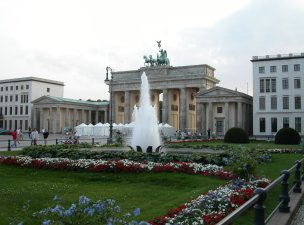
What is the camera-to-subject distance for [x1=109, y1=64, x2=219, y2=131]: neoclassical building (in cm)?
8600

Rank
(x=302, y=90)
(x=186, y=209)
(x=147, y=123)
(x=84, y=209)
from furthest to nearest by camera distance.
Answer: (x=302, y=90), (x=147, y=123), (x=186, y=209), (x=84, y=209)

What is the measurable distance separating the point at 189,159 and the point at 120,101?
273 ft

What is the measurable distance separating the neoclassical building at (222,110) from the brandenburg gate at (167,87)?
18.9 ft

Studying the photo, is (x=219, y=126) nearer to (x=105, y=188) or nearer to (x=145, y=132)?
(x=145, y=132)

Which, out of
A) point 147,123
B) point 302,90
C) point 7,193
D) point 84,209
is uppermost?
point 302,90

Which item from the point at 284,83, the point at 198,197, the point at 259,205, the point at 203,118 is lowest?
the point at 198,197

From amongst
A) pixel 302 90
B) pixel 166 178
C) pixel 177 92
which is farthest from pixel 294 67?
pixel 166 178

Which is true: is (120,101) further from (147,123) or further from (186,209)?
(186,209)

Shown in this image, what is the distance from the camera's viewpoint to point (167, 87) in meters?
88.7

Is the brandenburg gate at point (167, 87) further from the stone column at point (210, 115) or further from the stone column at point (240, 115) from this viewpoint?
the stone column at point (240, 115)

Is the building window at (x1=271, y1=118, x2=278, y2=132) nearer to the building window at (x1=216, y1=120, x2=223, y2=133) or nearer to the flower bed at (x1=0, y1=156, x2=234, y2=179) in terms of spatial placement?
the building window at (x1=216, y1=120, x2=223, y2=133)

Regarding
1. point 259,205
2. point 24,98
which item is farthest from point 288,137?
point 24,98

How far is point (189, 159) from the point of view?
18750 mm

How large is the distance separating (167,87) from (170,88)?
0.76m
